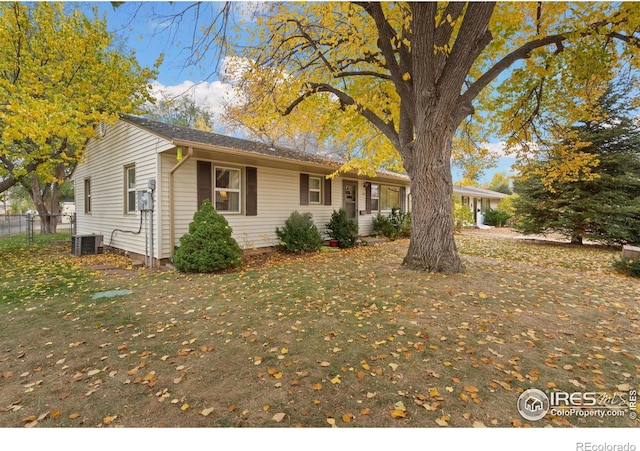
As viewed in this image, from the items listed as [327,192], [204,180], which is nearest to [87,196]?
[204,180]

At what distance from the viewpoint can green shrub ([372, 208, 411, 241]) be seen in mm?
12762

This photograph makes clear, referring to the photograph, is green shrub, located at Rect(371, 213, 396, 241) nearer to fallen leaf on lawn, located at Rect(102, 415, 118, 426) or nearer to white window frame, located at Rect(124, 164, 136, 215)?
white window frame, located at Rect(124, 164, 136, 215)

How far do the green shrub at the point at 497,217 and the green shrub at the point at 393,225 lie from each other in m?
11.6

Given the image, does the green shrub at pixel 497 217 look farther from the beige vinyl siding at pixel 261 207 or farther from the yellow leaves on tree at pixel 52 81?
the yellow leaves on tree at pixel 52 81

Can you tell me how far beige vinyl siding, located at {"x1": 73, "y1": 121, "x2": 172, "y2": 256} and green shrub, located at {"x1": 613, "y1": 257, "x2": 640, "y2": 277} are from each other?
34.2 feet

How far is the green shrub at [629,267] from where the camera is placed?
20.3 feet

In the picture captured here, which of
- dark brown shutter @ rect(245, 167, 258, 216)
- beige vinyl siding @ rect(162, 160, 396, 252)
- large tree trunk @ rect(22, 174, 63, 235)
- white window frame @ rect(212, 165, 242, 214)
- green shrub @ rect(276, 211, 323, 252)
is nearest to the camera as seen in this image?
beige vinyl siding @ rect(162, 160, 396, 252)

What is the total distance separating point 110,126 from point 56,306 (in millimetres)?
6952

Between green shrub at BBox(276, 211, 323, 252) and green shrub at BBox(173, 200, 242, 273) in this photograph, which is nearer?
green shrub at BBox(173, 200, 242, 273)

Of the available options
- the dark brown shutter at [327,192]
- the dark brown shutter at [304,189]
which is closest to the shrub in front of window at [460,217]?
→ the dark brown shutter at [327,192]

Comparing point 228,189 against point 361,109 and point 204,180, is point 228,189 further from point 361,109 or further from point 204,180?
point 361,109

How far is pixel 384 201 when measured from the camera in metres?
13.9

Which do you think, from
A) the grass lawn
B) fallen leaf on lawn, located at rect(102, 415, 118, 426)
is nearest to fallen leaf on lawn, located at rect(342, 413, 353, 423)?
the grass lawn
